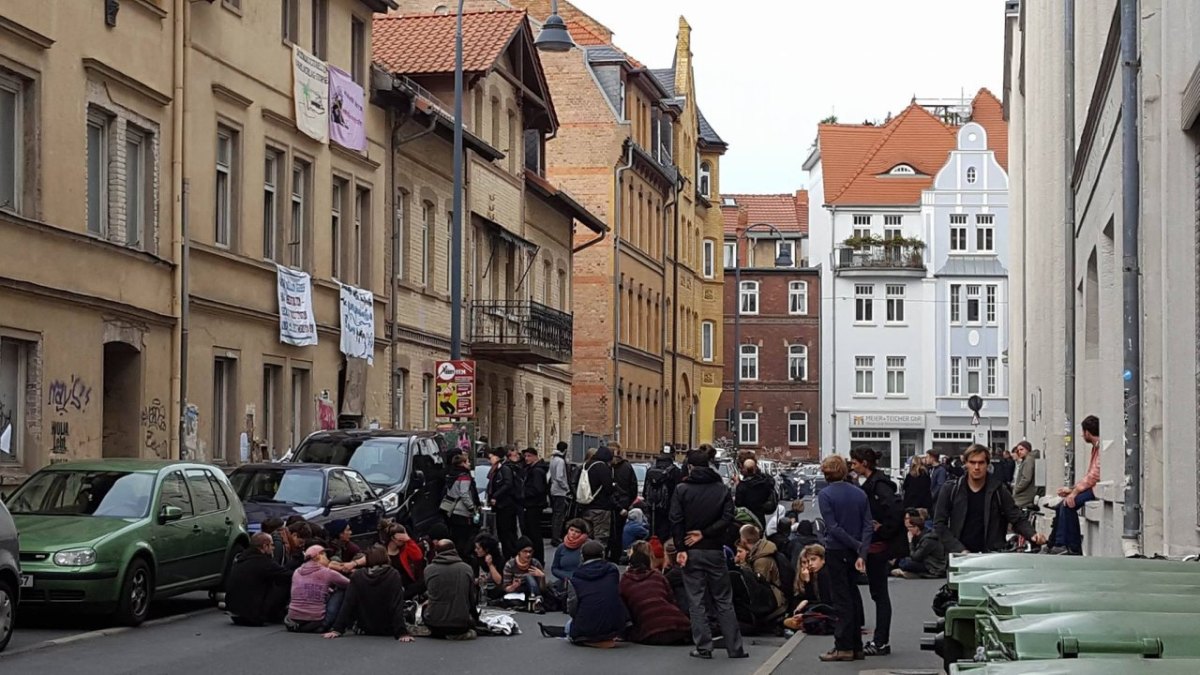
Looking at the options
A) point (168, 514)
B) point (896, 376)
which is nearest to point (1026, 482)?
point (168, 514)

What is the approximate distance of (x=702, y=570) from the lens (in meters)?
17.6

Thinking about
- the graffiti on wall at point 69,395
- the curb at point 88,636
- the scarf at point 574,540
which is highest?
the graffiti on wall at point 69,395

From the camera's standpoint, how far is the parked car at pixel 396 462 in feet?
84.7

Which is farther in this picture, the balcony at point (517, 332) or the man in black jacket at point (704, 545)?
the balcony at point (517, 332)

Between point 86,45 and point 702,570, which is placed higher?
point 86,45

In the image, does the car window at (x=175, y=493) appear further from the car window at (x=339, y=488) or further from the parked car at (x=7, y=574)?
the parked car at (x=7, y=574)

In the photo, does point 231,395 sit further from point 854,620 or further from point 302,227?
point 854,620

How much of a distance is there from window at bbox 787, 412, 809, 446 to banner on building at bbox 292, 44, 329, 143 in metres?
63.0

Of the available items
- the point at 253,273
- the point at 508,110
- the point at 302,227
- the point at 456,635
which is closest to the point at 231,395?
the point at 253,273

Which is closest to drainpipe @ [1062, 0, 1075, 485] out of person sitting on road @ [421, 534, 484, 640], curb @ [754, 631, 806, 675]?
curb @ [754, 631, 806, 675]

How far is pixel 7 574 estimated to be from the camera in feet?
50.6

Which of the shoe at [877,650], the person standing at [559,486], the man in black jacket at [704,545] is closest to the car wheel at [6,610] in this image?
the man in black jacket at [704,545]

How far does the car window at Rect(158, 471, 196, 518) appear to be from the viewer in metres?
19.3

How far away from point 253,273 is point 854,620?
672 inches
